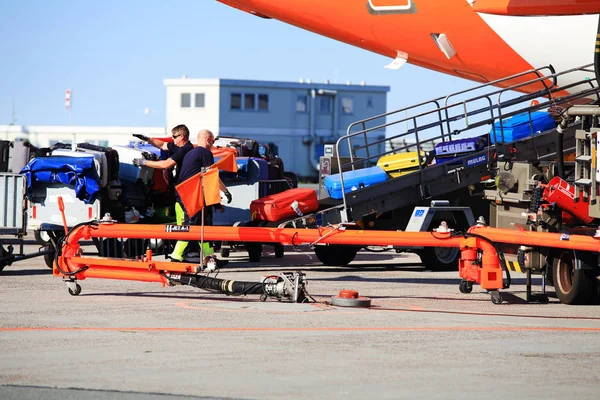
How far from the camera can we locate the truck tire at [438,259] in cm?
1688

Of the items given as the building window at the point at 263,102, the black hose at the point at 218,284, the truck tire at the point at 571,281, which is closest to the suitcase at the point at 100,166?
the black hose at the point at 218,284

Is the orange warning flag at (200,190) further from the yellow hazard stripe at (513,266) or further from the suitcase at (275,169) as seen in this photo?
the suitcase at (275,169)

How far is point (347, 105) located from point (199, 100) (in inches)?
421

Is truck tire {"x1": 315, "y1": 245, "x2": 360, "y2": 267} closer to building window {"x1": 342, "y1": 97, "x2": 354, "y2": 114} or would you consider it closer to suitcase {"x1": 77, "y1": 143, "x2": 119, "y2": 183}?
suitcase {"x1": 77, "y1": 143, "x2": 119, "y2": 183}

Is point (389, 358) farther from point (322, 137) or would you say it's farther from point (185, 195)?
point (322, 137)

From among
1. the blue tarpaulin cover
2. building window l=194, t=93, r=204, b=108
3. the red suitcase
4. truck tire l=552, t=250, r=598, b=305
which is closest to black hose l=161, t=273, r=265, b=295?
truck tire l=552, t=250, r=598, b=305

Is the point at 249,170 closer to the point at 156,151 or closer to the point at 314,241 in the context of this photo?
the point at 156,151

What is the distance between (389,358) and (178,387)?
6.16 feet

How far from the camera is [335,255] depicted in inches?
694

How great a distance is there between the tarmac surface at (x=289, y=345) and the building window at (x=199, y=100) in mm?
60014

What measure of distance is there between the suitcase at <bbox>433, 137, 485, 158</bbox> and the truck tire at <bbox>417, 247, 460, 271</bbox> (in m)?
1.48

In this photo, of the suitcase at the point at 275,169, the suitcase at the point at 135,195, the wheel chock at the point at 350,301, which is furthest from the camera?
the suitcase at the point at 275,169

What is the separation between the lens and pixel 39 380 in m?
7.25

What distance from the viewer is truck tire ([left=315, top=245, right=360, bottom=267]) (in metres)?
17.5
